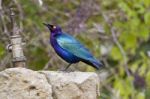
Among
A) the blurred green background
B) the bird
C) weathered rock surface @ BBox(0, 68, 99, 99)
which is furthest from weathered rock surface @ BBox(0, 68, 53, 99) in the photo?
the blurred green background

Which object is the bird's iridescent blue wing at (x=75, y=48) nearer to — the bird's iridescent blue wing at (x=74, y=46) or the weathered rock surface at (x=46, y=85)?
the bird's iridescent blue wing at (x=74, y=46)

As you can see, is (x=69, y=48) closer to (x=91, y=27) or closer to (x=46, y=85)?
→ (x=46, y=85)

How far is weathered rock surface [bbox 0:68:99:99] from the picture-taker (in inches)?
164

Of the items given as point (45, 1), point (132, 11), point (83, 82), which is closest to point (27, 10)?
point (45, 1)

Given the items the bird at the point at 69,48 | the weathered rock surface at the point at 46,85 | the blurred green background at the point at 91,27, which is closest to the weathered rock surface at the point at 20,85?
the weathered rock surface at the point at 46,85

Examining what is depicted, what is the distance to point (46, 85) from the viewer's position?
4.22 meters

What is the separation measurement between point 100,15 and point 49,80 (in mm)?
3817

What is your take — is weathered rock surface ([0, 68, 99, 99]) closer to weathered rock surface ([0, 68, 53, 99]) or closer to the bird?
weathered rock surface ([0, 68, 53, 99])

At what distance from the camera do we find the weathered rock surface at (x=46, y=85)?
13.7 ft

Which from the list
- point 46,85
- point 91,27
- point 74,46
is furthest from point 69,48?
point 91,27

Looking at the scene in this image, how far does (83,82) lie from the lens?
4.34 meters

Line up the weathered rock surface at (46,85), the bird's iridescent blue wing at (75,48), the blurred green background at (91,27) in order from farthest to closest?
the blurred green background at (91,27) < the bird's iridescent blue wing at (75,48) < the weathered rock surface at (46,85)

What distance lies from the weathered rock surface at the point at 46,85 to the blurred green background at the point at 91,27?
2.20m

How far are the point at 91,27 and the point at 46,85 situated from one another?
3.67 meters
